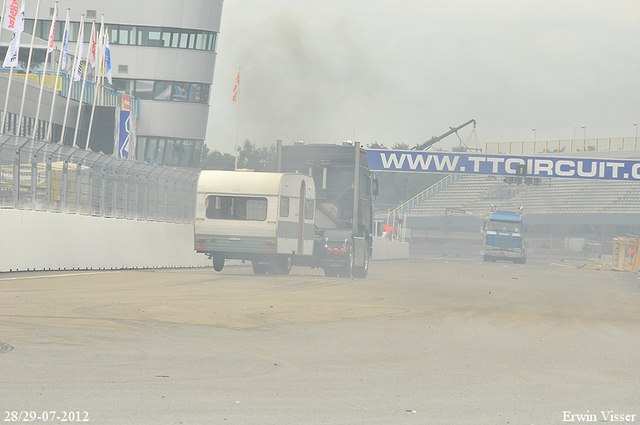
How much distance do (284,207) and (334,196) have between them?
2.54m

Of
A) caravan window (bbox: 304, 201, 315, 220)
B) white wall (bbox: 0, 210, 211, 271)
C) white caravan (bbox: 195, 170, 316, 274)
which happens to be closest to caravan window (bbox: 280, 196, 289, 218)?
white caravan (bbox: 195, 170, 316, 274)

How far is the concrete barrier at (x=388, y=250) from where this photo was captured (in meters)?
52.3

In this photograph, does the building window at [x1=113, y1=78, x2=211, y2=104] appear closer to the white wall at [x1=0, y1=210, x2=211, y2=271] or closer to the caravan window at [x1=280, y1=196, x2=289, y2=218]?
the white wall at [x1=0, y1=210, x2=211, y2=271]

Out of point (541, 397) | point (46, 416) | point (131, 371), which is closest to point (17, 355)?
point (131, 371)

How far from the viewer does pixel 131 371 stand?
797 centimetres

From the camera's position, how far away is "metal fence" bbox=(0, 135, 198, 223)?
1995cm

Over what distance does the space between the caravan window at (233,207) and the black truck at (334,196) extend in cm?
256

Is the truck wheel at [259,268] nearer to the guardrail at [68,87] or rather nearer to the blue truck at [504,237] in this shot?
the guardrail at [68,87]

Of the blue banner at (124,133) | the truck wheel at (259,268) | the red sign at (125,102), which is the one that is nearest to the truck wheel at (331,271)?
the truck wheel at (259,268)

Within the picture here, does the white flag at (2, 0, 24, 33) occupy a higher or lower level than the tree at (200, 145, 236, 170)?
lower

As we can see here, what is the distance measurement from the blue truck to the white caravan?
36544 mm

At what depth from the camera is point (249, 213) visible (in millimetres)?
23938

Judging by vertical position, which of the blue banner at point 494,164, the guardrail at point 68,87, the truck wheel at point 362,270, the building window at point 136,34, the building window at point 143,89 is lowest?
the truck wheel at point 362,270

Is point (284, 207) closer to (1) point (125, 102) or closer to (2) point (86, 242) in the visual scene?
(2) point (86, 242)
